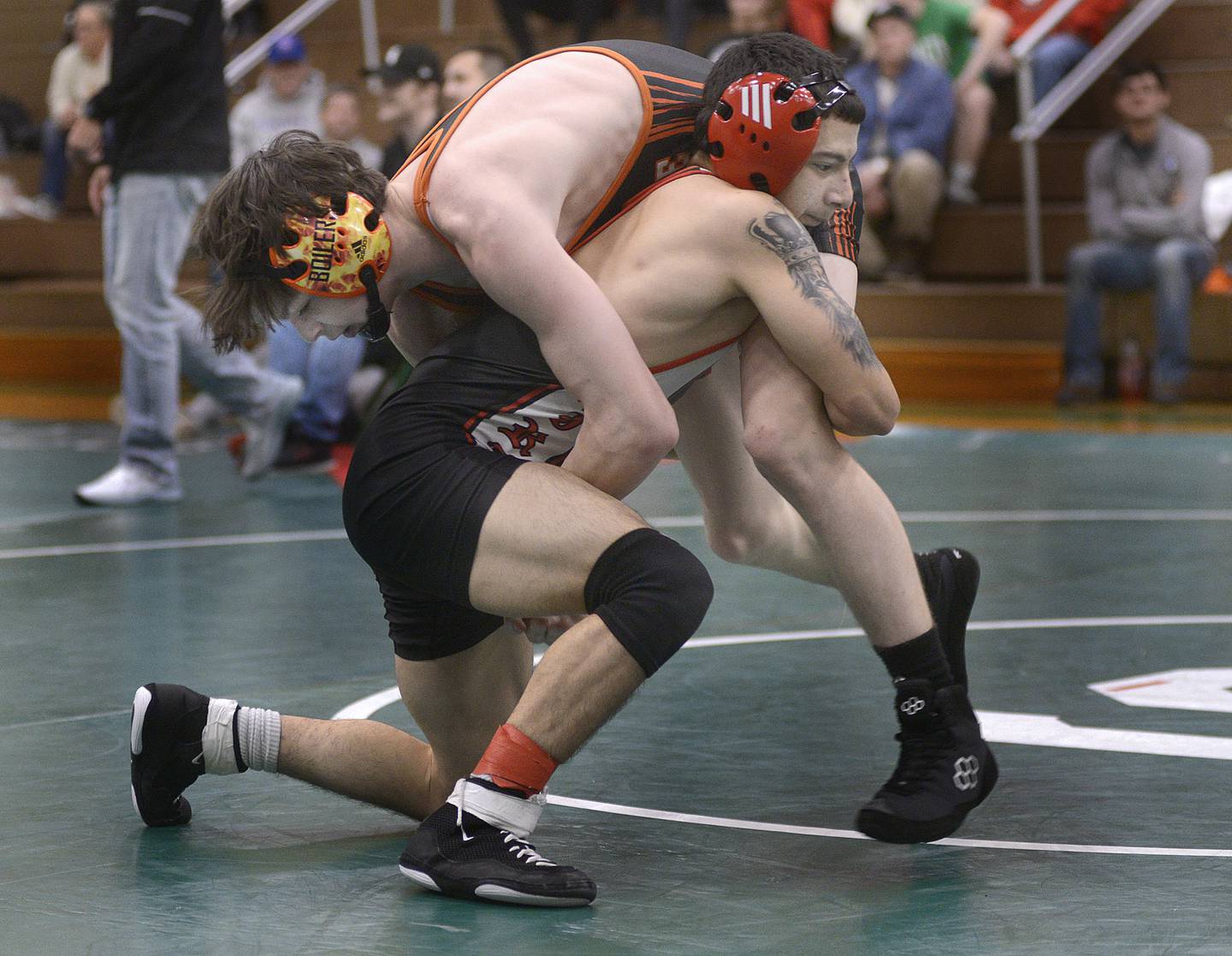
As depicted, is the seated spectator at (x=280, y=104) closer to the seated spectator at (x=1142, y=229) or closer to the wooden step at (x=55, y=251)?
the wooden step at (x=55, y=251)

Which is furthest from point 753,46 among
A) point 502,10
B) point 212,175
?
point 502,10

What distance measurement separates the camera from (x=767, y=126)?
2.60m

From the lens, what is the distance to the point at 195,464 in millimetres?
6949

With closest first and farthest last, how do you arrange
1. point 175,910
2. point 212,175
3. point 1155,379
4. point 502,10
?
point 175,910 < point 212,175 < point 1155,379 < point 502,10

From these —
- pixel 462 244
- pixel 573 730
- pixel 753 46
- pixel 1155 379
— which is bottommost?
pixel 1155 379

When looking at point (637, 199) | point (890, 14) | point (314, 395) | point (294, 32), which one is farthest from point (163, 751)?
point (294, 32)

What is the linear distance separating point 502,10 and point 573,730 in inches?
316

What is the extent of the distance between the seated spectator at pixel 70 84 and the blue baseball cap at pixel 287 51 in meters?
0.90

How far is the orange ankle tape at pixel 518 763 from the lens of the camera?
7.93 ft

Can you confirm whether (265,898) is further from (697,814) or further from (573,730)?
(697,814)

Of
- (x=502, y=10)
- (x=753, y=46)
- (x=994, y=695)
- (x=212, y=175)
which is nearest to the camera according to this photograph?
(x=753, y=46)

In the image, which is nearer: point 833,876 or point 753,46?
point 833,876

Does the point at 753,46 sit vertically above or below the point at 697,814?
above

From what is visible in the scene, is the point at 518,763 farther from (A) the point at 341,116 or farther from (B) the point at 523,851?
(A) the point at 341,116
